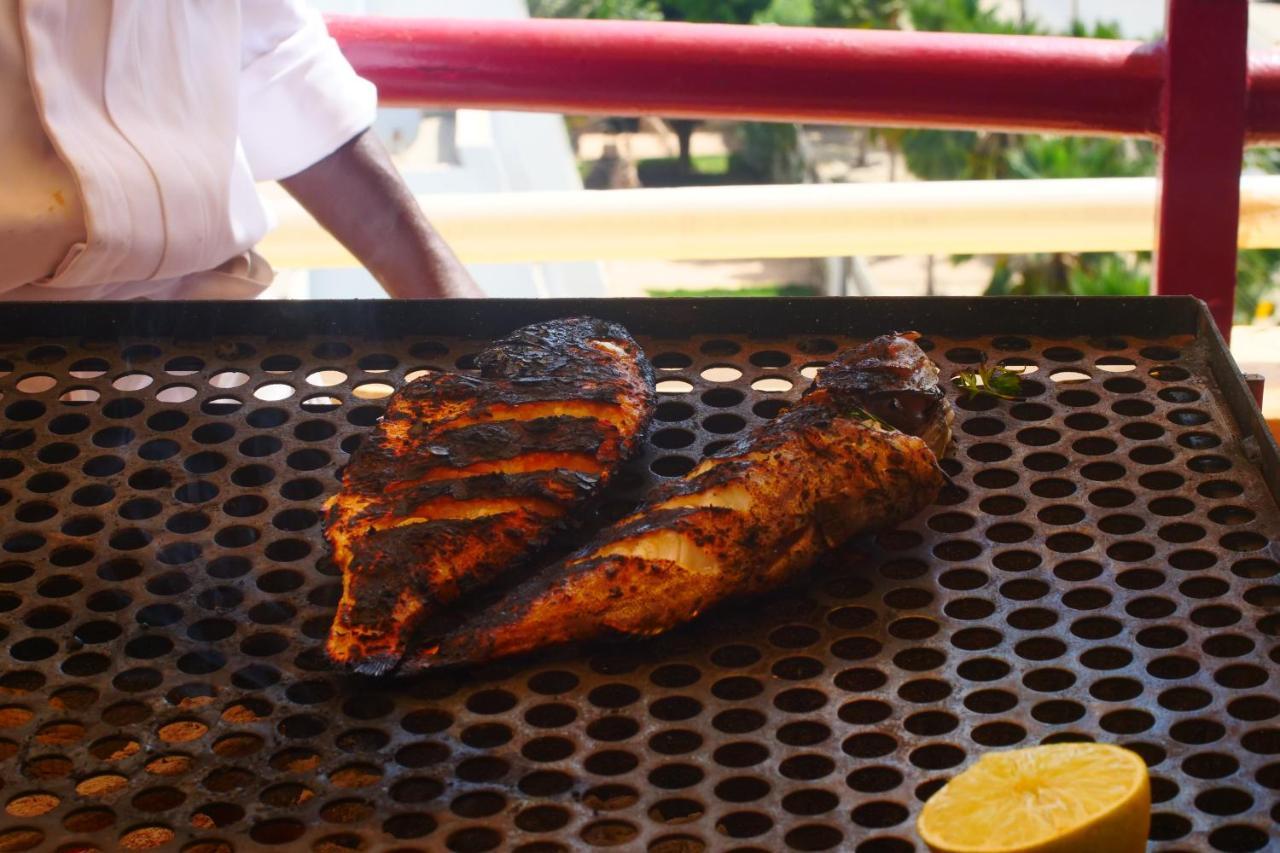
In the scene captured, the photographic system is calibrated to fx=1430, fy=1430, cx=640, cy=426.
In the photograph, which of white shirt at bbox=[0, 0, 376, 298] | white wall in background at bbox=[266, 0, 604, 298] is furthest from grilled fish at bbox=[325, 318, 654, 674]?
white wall in background at bbox=[266, 0, 604, 298]

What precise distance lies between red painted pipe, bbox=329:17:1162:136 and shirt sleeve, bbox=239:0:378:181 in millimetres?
508

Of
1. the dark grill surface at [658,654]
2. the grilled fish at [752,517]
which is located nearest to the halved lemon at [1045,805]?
the dark grill surface at [658,654]

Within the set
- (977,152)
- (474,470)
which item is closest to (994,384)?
(474,470)

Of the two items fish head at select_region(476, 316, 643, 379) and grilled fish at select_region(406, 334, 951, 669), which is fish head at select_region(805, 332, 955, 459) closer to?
grilled fish at select_region(406, 334, 951, 669)

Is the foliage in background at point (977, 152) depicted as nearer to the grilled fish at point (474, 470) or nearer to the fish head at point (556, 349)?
the fish head at point (556, 349)

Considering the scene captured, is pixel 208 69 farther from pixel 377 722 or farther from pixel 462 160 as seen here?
pixel 462 160

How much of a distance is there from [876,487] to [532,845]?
717 millimetres

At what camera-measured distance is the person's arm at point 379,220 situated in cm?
325

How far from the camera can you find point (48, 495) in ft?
6.76

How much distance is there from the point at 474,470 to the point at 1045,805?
937 mm

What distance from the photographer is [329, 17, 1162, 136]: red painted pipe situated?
3.52m

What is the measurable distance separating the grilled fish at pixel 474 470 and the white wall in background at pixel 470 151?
9531 mm

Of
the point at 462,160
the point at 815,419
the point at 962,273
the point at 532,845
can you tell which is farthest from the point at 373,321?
the point at 962,273

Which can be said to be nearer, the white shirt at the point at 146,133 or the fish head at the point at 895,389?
the fish head at the point at 895,389
